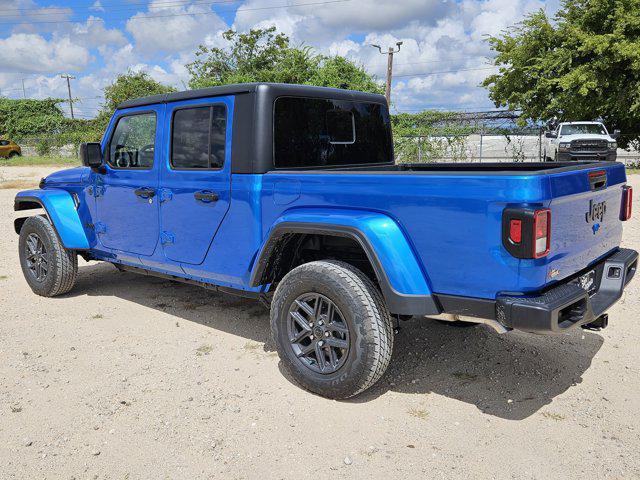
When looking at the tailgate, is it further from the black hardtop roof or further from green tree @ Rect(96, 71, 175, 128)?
green tree @ Rect(96, 71, 175, 128)

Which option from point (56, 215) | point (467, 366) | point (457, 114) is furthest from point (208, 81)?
point (467, 366)

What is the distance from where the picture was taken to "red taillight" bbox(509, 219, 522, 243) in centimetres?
270

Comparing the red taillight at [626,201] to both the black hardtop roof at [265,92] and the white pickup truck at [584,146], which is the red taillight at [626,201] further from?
the white pickup truck at [584,146]

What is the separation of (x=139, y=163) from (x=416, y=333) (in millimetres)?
2648

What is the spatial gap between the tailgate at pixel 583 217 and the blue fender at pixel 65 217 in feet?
13.8

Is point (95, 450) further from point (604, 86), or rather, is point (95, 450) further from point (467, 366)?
point (604, 86)

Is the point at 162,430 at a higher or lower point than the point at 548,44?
lower

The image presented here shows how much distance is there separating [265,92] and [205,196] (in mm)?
832

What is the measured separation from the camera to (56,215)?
5398mm

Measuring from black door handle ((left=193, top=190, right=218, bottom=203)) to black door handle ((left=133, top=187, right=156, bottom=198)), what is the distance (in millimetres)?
555

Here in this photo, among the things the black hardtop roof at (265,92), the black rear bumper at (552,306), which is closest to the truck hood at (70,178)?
the black hardtop roof at (265,92)

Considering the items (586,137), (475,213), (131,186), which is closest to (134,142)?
(131,186)

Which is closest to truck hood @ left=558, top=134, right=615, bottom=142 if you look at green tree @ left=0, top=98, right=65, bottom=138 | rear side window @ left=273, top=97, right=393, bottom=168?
Answer: rear side window @ left=273, top=97, right=393, bottom=168

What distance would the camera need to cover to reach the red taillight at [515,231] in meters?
2.70
